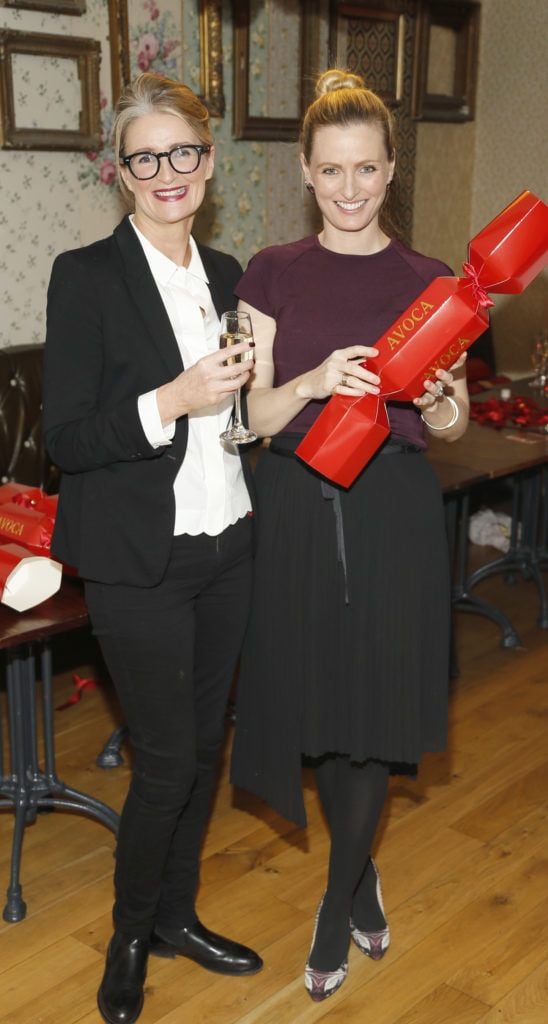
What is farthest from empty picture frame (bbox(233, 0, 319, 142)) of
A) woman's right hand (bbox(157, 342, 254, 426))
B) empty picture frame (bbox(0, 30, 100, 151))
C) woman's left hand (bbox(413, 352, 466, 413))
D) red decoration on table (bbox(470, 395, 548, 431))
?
woman's right hand (bbox(157, 342, 254, 426))

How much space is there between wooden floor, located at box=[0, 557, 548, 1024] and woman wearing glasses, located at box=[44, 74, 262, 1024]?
31cm

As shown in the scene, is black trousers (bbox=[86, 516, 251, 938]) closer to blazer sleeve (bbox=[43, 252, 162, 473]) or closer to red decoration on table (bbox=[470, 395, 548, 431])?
blazer sleeve (bbox=[43, 252, 162, 473])

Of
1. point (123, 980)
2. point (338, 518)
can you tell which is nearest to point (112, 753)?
point (123, 980)

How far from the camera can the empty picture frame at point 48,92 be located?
3.41 metres

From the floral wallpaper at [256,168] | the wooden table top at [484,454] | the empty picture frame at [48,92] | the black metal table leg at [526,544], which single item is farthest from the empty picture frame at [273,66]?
the black metal table leg at [526,544]

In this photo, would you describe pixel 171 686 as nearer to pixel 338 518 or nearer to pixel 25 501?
pixel 338 518

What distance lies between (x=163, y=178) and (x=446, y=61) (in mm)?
3864

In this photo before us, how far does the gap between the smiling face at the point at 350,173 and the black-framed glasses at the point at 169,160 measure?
21cm

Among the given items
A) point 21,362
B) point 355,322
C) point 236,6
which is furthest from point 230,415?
point 236,6

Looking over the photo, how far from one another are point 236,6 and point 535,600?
2443 mm

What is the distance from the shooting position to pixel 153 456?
1790 mm

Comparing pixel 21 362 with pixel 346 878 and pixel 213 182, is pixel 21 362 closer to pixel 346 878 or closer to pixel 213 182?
pixel 213 182

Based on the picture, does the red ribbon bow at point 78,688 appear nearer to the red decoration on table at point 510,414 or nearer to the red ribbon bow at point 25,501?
the red ribbon bow at point 25,501

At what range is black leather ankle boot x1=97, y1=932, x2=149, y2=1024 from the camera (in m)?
2.06
